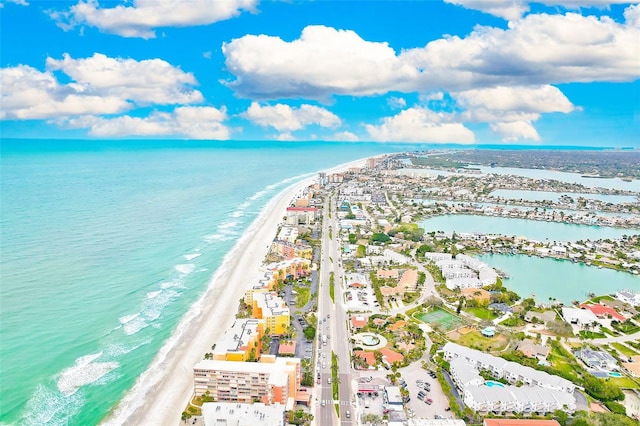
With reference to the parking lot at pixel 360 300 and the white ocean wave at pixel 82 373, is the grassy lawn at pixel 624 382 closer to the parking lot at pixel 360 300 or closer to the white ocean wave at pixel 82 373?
the parking lot at pixel 360 300

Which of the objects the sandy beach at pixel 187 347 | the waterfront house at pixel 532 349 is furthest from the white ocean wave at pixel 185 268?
the waterfront house at pixel 532 349

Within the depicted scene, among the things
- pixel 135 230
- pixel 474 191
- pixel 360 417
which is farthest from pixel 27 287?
pixel 474 191

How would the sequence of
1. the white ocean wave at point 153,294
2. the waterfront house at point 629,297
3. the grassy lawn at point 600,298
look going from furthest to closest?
the grassy lawn at point 600,298, the waterfront house at point 629,297, the white ocean wave at point 153,294

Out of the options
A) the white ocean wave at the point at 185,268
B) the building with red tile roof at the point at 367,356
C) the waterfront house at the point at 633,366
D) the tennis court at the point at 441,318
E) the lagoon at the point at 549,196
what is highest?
the lagoon at the point at 549,196

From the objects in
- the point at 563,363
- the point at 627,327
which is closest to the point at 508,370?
the point at 563,363

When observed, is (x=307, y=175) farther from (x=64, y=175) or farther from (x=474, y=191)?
(x=64, y=175)

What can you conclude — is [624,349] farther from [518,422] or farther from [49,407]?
[49,407]
